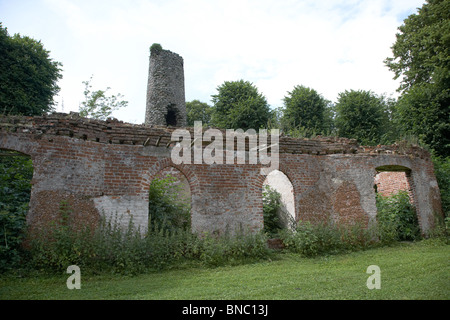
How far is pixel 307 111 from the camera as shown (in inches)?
966

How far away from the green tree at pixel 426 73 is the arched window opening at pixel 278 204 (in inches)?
347

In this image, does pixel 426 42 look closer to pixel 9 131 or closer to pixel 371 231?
pixel 371 231

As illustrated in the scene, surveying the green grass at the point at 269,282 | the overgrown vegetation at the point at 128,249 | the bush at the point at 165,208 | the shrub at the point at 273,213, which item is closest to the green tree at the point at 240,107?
the shrub at the point at 273,213

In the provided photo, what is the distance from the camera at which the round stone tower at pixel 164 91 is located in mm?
18688

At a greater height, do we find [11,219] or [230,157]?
[230,157]

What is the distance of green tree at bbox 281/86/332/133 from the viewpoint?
24.2 m

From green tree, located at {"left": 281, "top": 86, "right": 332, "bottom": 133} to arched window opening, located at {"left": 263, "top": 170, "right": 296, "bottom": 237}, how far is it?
1335cm

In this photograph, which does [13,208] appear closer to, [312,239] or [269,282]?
[269,282]

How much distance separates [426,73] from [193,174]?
Answer: 16.7m

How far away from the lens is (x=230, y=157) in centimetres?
955

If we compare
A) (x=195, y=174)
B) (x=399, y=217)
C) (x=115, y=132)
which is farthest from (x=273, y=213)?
(x=115, y=132)

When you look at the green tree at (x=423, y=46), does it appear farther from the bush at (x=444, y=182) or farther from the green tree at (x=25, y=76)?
the green tree at (x=25, y=76)

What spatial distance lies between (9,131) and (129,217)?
131 inches
